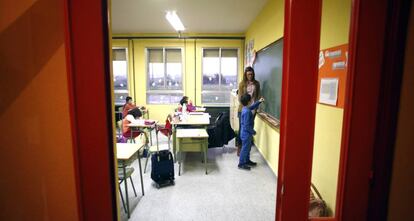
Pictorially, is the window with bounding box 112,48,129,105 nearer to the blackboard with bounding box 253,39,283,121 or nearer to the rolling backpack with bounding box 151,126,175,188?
the blackboard with bounding box 253,39,283,121

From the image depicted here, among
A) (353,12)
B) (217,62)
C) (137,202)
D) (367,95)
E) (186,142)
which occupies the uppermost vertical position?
Result: (217,62)

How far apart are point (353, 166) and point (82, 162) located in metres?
1.09

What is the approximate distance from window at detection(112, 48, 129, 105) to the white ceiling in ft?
2.37

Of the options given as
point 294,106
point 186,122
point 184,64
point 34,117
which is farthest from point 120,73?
point 294,106

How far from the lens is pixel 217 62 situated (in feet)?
24.5

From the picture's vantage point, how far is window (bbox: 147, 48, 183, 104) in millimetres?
7465

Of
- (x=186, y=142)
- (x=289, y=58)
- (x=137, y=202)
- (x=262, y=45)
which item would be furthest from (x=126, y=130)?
(x=289, y=58)

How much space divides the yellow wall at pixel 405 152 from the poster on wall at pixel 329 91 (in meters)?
1.20

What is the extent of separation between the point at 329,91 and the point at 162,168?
8.09 ft

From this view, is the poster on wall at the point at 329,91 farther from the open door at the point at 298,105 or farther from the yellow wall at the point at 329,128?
the open door at the point at 298,105

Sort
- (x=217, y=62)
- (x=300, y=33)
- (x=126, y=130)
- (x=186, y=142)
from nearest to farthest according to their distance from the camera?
(x=300, y=33) → (x=186, y=142) → (x=126, y=130) → (x=217, y=62)

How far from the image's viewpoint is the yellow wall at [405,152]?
0.85 meters

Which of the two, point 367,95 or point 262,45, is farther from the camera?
point 262,45

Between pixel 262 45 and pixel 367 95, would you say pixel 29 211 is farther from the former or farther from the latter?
pixel 262 45
